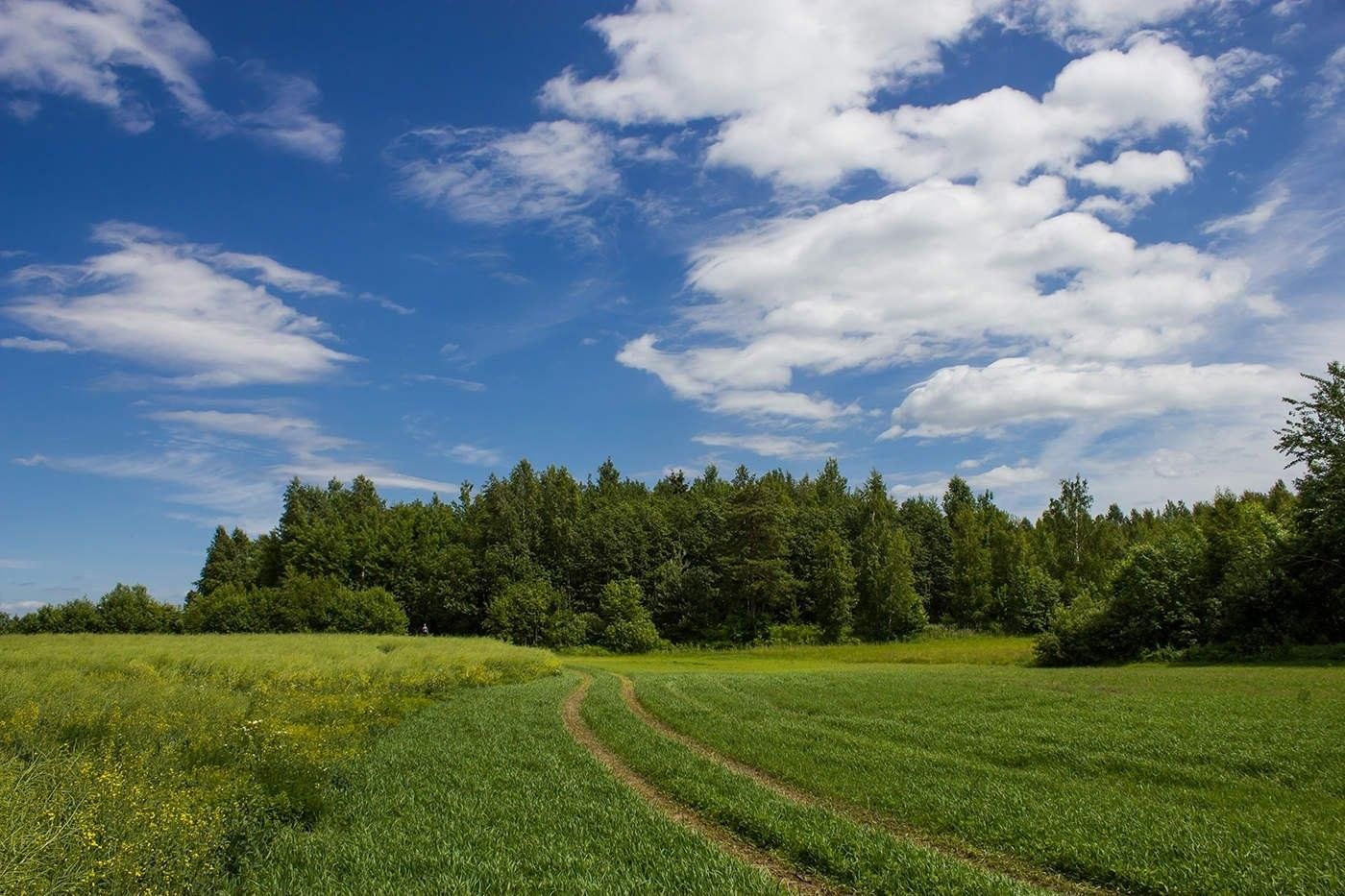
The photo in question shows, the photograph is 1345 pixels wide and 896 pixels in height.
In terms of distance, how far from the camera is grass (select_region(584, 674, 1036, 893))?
33.9ft

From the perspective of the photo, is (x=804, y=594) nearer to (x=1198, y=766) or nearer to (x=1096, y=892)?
(x=1198, y=766)

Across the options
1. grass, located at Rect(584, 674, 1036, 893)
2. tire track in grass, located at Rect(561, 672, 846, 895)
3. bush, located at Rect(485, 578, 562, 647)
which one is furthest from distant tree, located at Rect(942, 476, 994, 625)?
grass, located at Rect(584, 674, 1036, 893)

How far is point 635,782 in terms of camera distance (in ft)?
56.2

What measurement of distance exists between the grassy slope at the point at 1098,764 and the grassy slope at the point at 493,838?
4.66m

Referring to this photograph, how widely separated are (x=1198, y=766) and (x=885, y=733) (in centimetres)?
777

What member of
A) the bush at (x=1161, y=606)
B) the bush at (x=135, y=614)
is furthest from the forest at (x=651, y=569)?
the bush at (x=1161, y=606)

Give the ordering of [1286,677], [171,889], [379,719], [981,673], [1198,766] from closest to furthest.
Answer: [171,889], [1198,766], [379,719], [1286,677], [981,673]

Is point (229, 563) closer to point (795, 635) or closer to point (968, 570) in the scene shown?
A: point (795, 635)

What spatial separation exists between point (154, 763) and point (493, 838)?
728 cm

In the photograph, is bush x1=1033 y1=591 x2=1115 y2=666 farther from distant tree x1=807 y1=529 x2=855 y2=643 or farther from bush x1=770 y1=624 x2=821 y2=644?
distant tree x1=807 y1=529 x2=855 y2=643

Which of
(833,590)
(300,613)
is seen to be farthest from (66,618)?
(833,590)

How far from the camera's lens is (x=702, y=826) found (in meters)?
13.6

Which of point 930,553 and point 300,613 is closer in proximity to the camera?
point 300,613

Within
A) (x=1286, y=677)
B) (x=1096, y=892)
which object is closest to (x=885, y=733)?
(x=1096, y=892)
